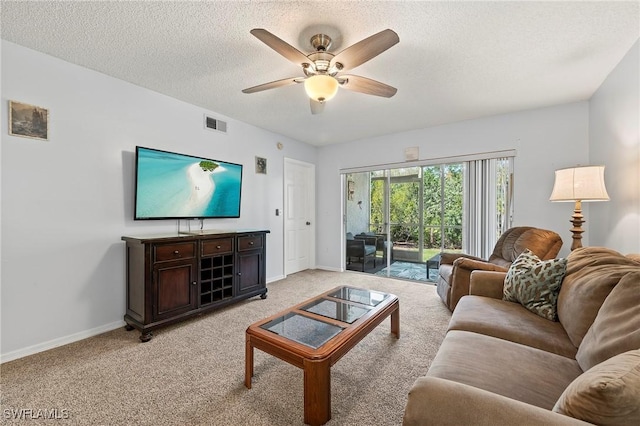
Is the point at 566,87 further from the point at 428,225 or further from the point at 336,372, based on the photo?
the point at 336,372

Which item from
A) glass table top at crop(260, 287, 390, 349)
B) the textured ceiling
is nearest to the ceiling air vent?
the textured ceiling

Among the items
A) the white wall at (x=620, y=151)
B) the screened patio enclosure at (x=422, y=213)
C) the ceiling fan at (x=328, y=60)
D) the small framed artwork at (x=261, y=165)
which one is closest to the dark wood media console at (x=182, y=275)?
the small framed artwork at (x=261, y=165)

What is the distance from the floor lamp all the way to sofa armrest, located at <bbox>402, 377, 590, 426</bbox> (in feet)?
7.98

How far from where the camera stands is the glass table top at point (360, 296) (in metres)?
2.28

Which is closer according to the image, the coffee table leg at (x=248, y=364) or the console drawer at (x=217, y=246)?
the coffee table leg at (x=248, y=364)

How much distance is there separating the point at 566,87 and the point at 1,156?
16.8ft

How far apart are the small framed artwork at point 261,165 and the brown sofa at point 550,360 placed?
3237 millimetres

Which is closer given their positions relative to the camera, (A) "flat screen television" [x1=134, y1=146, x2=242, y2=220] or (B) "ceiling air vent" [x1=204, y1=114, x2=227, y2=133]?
(A) "flat screen television" [x1=134, y1=146, x2=242, y2=220]

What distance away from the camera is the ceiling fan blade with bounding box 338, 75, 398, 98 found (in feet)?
6.70

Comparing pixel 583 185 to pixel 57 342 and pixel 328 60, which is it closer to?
pixel 328 60

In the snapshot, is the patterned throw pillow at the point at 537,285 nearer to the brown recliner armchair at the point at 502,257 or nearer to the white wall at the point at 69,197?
the brown recliner armchair at the point at 502,257

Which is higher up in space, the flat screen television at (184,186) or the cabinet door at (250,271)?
the flat screen television at (184,186)

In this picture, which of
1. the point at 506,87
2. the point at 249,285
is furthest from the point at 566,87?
the point at 249,285

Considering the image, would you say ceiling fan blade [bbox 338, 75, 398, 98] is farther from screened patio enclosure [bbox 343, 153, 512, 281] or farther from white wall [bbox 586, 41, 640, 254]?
screened patio enclosure [bbox 343, 153, 512, 281]
